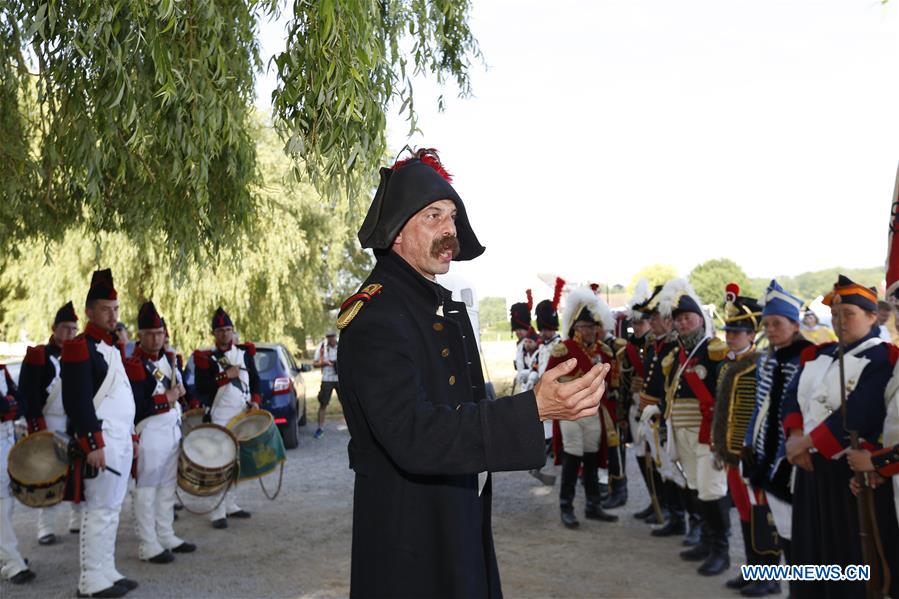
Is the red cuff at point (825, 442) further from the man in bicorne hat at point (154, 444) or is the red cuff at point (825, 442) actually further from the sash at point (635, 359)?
the man in bicorne hat at point (154, 444)

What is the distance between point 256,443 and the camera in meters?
7.73

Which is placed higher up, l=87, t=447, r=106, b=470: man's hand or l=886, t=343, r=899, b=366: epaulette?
l=886, t=343, r=899, b=366: epaulette

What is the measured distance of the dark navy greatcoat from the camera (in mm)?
2164

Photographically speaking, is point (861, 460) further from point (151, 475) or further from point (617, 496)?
point (151, 475)

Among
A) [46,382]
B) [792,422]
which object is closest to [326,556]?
[46,382]

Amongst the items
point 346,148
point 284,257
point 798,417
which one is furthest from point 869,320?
point 284,257

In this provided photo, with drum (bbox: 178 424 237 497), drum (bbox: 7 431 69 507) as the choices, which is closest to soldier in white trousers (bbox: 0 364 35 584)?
drum (bbox: 7 431 69 507)

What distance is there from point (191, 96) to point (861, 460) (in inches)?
162

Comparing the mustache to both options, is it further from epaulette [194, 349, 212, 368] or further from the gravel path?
epaulette [194, 349, 212, 368]

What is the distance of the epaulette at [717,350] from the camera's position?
684cm

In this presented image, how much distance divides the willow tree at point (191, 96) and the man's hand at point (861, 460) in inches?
121

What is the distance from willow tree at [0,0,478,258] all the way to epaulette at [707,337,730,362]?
3053mm

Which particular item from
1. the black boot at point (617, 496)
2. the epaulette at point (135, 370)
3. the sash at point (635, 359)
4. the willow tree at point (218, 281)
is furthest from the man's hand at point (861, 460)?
the willow tree at point (218, 281)

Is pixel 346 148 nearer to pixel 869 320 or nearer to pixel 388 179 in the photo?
pixel 388 179
